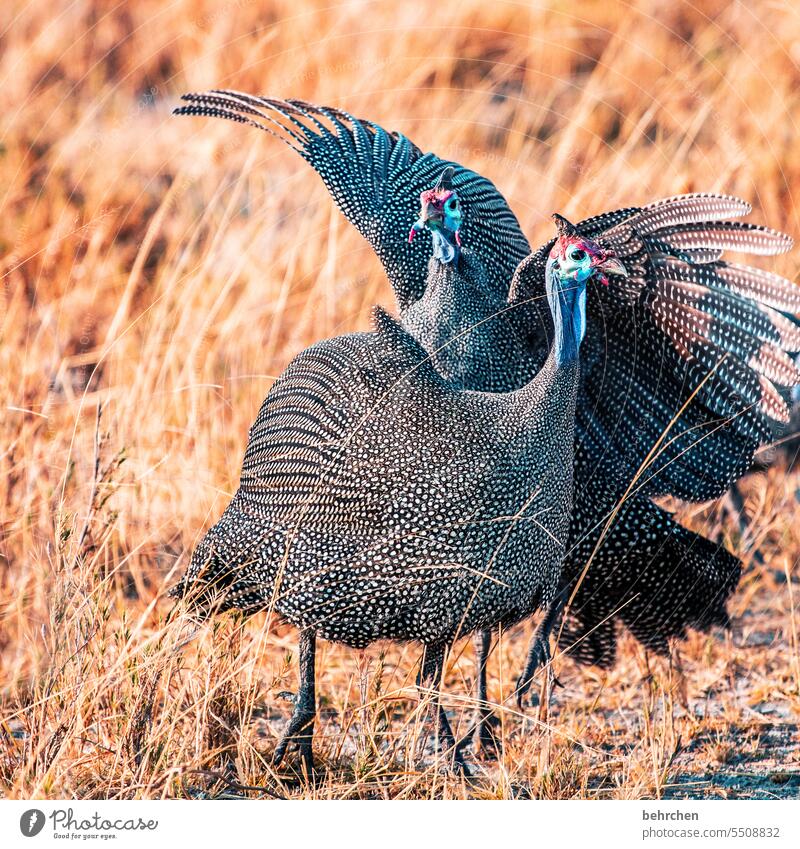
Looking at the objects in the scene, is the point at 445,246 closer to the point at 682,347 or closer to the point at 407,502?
the point at 682,347

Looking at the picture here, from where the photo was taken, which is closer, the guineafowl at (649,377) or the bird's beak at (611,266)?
the bird's beak at (611,266)

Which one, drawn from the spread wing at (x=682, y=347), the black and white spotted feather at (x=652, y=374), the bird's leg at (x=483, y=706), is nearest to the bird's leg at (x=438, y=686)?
the bird's leg at (x=483, y=706)

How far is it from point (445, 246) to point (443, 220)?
0.08 metres

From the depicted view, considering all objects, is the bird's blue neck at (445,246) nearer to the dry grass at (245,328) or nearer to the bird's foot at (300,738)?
the dry grass at (245,328)

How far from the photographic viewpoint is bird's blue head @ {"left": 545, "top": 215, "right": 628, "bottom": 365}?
2996mm

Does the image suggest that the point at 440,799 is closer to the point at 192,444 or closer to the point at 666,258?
the point at 666,258

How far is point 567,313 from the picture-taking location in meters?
3.02

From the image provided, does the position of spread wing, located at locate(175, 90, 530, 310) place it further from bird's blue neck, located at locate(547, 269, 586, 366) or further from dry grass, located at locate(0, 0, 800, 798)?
bird's blue neck, located at locate(547, 269, 586, 366)

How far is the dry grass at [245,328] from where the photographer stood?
118 inches

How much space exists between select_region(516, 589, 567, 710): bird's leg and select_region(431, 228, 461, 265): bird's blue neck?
39.3 inches

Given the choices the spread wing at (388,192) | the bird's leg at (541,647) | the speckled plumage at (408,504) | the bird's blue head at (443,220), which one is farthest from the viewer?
the spread wing at (388,192)

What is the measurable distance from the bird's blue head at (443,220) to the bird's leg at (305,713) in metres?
1.20

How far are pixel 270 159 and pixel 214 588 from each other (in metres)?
2.80
